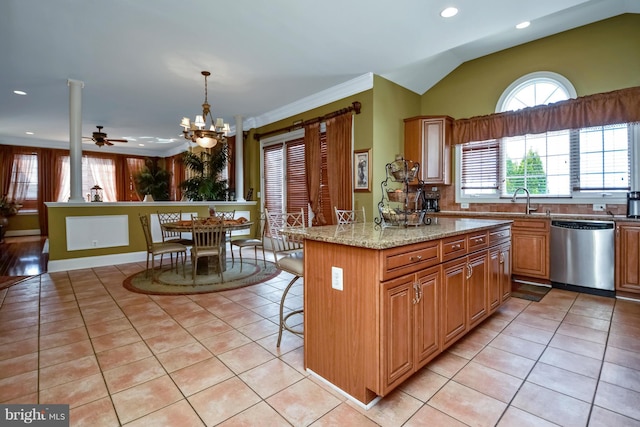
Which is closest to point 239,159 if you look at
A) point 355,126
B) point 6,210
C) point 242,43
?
point 355,126

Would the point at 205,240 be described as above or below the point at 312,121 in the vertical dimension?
below

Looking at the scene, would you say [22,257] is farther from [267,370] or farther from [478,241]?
[478,241]

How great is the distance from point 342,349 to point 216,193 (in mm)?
5991

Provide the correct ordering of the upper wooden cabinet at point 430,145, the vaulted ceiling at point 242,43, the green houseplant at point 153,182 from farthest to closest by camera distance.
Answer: the green houseplant at point 153,182, the upper wooden cabinet at point 430,145, the vaulted ceiling at point 242,43

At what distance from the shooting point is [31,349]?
2.32 meters

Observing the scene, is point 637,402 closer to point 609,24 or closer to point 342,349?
point 342,349

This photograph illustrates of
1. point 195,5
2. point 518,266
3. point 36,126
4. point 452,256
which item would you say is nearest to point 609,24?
point 518,266

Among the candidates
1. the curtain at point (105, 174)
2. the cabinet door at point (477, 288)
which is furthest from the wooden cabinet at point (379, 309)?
the curtain at point (105, 174)

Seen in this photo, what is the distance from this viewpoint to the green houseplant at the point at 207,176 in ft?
23.0

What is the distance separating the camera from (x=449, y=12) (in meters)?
3.14

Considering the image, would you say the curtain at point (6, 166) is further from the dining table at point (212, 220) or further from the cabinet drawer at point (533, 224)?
the cabinet drawer at point (533, 224)

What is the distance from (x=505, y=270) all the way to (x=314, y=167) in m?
3.44

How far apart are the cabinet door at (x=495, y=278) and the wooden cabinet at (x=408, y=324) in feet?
3.19

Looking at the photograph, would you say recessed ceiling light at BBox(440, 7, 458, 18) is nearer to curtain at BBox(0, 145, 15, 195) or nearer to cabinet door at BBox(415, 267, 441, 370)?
cabinet door at BBox(415, 267, 441, 370)
